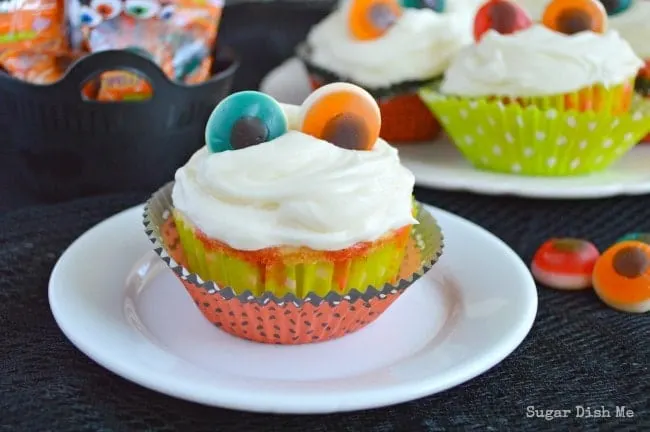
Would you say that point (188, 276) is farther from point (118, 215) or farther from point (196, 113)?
point (196, 113)

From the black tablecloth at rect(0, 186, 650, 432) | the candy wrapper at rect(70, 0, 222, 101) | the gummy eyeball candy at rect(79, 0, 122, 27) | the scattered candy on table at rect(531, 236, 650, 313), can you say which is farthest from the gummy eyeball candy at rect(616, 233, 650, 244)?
the gummy eyeball candy at rect(79, 0, 122, 27)

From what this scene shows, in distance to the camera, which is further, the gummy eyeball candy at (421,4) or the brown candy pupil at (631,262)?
the gummy eyeball candy at (421,4)

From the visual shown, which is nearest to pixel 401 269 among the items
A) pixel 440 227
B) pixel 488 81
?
pixel 440 227

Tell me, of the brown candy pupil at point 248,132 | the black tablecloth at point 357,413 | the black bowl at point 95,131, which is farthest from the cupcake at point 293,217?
the black bowl at point 95,131

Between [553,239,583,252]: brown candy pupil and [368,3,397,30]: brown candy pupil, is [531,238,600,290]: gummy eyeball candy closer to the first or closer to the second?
[553,239,583,252]: brown candy pupil

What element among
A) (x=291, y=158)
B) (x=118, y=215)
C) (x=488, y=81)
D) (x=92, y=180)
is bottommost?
(x=92, y=180)

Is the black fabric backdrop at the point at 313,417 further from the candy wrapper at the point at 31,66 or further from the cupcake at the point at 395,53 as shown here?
the cupcake at the point at 395,53
